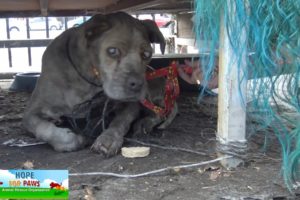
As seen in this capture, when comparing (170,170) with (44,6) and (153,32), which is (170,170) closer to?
(153,32)

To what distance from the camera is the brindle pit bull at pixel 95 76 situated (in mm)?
2901

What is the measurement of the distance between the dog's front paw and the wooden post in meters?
Result: 0.58

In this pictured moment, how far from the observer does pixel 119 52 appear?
3.00 m

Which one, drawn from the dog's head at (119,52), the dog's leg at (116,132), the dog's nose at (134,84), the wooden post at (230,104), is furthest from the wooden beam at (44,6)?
the wooden post at (230,104)

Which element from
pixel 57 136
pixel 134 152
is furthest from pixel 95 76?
pixel 134 152

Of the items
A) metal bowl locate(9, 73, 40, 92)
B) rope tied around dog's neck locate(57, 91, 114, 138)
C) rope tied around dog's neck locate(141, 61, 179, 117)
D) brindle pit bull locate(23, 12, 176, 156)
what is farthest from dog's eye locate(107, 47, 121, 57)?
metal bowl locate(9, 73, 40, 92)

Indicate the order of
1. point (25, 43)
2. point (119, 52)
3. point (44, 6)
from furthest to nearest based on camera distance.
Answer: point (25, 43), point (44, 6), point (119, 52)

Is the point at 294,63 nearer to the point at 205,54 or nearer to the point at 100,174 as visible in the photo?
the point at 205,54

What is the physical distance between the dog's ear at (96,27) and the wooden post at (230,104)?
101cm

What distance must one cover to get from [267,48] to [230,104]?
47cm

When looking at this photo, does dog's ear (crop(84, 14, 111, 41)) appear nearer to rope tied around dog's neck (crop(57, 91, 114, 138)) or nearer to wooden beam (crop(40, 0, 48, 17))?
rope tied around dog's neck (crop(57, 91, 114, 138))

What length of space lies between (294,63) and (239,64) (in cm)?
40

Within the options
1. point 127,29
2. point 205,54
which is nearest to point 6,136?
point 127,29

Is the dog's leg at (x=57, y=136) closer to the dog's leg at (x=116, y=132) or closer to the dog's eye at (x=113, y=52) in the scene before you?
the dog's leg at (x=116, y=132)
